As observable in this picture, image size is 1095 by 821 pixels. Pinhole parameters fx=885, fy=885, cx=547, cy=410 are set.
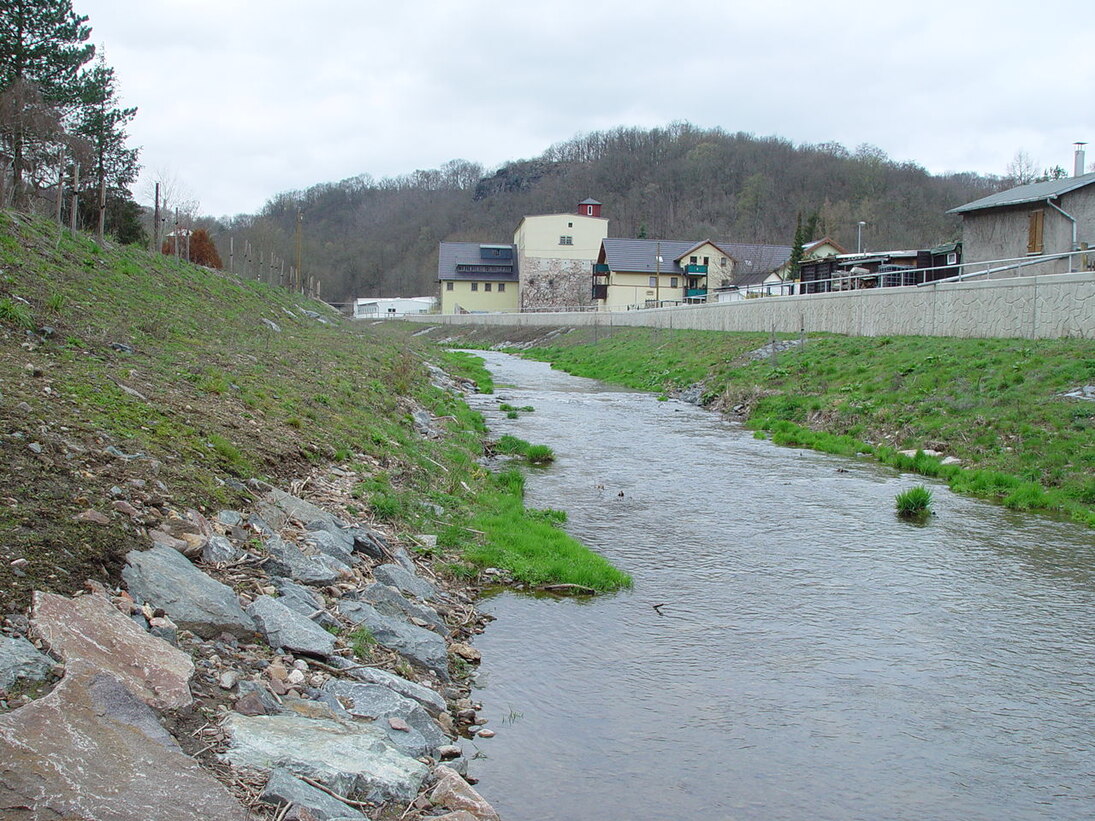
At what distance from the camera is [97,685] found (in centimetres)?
473

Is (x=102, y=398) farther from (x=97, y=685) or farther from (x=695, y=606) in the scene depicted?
(x=695, y=606)

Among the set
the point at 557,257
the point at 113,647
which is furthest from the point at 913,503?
the point at 557,257

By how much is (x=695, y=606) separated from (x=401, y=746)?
4.38 meters

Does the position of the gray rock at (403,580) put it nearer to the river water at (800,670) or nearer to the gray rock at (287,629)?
the river water at (800,670)

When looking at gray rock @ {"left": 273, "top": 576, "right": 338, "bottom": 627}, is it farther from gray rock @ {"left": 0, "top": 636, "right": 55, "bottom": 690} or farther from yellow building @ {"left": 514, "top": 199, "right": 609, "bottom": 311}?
yellow building @ {"left": 514, "top": 199, "right": 609, "bottom": 311}

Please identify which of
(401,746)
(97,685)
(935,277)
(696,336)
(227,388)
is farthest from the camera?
(935,277)

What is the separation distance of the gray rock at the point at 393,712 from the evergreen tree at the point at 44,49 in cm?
3522

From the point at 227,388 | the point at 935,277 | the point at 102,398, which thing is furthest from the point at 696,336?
the point at 102,398

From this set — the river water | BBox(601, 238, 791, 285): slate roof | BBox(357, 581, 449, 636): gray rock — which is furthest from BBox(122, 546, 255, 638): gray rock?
BBox(601, 238, 791, 285): slate roof

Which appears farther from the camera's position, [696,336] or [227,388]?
[696,336]

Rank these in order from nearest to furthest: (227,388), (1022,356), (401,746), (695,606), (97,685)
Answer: (97,685) < (401,746) < (695,606) < (227,388) < (1022,356)

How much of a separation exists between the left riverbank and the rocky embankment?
16mm

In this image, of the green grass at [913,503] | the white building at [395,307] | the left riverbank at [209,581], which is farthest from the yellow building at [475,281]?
the green grass at [913,503]

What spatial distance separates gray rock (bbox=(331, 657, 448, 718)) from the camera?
21.1 feet
